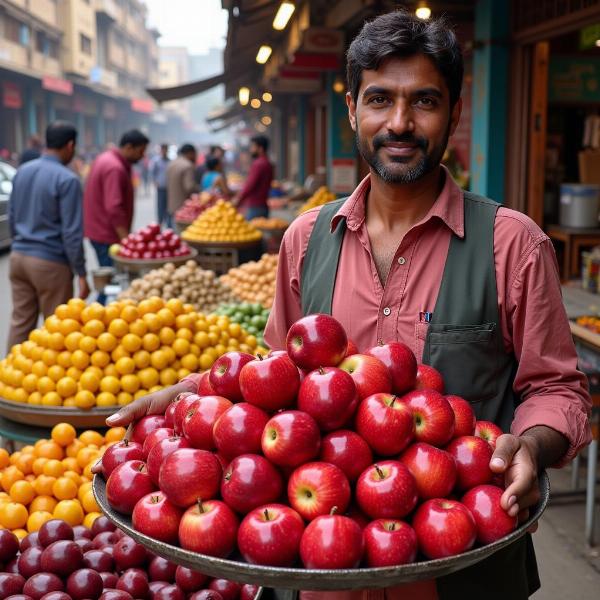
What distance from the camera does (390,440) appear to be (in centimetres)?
155

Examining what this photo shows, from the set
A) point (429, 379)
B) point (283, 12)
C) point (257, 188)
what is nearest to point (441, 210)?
point (429, 379)

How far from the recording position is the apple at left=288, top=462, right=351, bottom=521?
1.46 metres

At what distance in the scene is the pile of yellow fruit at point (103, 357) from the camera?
12.7ft

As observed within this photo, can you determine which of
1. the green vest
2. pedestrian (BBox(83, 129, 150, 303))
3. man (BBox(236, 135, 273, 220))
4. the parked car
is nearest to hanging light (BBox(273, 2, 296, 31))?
pedestrian (BBox(83, 129, 150, 303))

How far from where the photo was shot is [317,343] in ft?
5.53

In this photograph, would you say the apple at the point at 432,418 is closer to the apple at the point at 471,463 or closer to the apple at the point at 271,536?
the apple at the point at 471,463

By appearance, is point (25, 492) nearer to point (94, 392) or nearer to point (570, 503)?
point (94, 392)

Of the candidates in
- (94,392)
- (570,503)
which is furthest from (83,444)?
(570,503)

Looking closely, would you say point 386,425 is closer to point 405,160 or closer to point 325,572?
point 325,572

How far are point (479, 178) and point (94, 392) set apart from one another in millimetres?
5703

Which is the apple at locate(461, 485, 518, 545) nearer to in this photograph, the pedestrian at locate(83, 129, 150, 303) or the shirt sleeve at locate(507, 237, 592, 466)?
the shirt sleeve at locate(507, 237, 592, 466)

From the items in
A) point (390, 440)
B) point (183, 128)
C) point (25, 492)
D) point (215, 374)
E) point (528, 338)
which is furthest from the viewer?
point (183, 128)

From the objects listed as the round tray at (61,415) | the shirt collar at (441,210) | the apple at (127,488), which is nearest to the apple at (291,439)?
the apple at (127,488)

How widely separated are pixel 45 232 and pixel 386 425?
5.38 m
